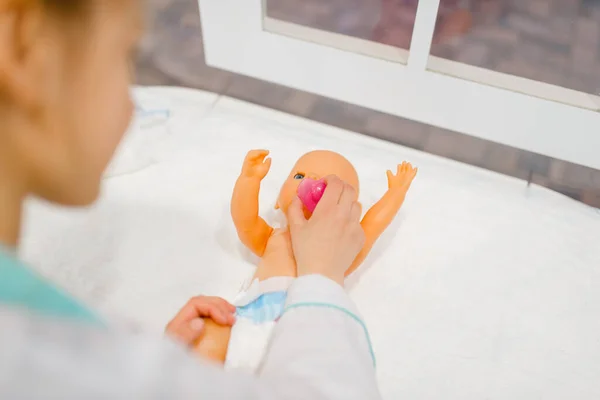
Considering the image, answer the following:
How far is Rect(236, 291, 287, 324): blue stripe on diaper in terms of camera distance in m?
0.63

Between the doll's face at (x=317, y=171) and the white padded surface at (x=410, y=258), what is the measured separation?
107 mm

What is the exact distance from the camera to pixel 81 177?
0.35 metres

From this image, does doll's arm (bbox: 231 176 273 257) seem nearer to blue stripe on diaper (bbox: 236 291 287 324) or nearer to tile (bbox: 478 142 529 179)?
blue stripe on diaper (bbox: 236 291 287 324)

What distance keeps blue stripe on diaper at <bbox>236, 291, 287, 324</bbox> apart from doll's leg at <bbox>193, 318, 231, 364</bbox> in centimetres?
3

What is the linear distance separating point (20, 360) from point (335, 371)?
0.28 meters

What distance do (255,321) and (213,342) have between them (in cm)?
5

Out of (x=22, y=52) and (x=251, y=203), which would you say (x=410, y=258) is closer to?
(x=251, y=203)

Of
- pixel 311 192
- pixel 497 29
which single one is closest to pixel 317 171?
pixel 311 192

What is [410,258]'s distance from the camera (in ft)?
2.59

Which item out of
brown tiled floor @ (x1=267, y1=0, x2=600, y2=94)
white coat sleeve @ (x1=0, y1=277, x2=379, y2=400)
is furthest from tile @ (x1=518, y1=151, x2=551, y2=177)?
white coat sleeve @ (x1=0, y1=277, x2=379, y2=400)

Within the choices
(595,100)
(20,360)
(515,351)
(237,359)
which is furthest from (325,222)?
(595,100)

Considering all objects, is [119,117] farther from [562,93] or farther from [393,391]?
[562,93]

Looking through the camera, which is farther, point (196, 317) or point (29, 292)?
point (196, 317)

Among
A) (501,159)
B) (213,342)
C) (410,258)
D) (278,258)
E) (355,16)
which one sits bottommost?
(213,342)
